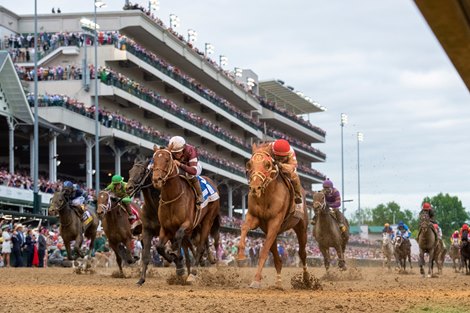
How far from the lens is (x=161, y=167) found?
45.4 feet

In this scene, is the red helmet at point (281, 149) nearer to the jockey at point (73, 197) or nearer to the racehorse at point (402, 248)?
the jockey at point (73, 197)

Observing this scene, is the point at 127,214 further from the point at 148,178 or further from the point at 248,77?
the point at 248,77

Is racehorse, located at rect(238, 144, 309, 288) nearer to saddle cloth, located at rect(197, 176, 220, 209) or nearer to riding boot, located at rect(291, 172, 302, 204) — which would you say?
riding boot, located at rect(291, 172, 302, 204)

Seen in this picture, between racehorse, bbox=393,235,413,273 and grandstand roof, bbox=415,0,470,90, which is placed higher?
grandstand roof, bbox=415,0,470,90

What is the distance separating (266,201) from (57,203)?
8.79 meters

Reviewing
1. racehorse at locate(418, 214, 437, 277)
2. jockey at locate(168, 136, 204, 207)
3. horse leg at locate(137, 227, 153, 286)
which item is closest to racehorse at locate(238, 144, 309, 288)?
jockey at locate(168, 136, 204, 207)

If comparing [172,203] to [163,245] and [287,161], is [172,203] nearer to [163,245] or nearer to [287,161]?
[163,245]

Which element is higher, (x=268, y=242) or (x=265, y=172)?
(x=265, y=172)

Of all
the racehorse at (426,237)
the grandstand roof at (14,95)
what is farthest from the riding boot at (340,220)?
the grandstand roof at (14,95)

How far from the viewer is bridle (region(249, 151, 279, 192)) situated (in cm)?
1291

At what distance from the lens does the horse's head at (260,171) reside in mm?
12805

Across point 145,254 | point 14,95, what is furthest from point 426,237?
point 14,95

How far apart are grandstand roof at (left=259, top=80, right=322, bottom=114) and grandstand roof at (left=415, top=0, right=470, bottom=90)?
332 feet

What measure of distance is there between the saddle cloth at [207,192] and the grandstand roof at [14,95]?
28.3m
